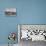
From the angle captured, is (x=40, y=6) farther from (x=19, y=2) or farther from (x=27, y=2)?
(x=19, y=2)

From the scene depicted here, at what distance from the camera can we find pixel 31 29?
2807 millimetres

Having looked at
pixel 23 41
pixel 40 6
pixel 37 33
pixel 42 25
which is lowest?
pixel 23 41

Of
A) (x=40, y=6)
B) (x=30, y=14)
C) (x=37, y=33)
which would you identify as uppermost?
(x=40, y=6)

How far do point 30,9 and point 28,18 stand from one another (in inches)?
A: 8.9

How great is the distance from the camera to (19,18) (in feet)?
9.53

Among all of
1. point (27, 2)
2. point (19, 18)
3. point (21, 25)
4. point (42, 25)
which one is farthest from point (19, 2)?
point (42, 25)

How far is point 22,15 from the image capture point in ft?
9.53

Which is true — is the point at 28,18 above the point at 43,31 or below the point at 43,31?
above

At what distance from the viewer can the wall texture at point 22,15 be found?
288 cm

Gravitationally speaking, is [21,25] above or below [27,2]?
below

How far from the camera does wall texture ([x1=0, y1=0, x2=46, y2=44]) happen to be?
2.88 meters

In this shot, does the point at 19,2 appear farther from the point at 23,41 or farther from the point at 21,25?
the point at 23,41

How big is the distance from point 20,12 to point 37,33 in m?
0.65

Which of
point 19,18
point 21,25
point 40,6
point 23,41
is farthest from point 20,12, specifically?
point 23,41
